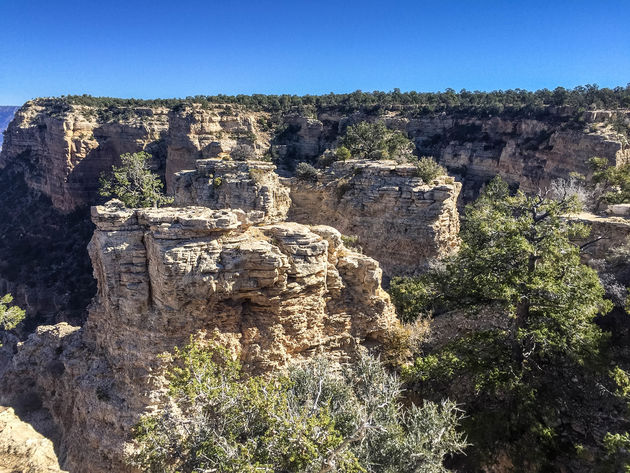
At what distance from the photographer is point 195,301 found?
926cm

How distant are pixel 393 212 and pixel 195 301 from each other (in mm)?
13501

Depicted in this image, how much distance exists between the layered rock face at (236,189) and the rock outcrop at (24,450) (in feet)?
48.0

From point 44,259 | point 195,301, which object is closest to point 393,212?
point 195,301

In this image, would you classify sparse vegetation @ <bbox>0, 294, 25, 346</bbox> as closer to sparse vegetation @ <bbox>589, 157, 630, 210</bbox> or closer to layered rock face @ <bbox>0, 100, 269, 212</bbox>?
layered rock face @ <bbox>0, 100, 269, 212</bbox>

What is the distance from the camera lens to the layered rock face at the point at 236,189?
23.5m

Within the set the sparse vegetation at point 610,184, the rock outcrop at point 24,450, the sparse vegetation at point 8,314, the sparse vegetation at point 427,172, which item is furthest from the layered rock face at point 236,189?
the sparse vegetation at point 610,184

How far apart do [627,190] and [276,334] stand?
23.6 metres

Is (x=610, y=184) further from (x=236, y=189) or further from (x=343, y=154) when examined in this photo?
(x=236, y=189)

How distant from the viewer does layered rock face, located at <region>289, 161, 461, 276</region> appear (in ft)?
64.2

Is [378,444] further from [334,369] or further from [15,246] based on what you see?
[15,246]

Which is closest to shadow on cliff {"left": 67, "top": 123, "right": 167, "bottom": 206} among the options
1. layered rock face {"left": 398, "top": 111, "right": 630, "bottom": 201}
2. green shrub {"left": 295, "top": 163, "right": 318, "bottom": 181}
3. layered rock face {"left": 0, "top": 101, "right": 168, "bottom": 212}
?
layered rock face {"left": 0, "top": 101, "right": 168, "bottom": 212}

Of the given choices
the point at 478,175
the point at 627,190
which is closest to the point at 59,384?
the point at 627,190

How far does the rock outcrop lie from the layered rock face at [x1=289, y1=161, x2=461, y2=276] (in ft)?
51.8

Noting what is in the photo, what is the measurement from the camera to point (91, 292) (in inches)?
1426
